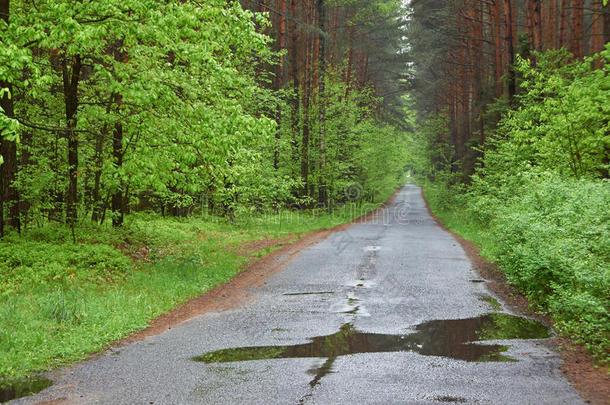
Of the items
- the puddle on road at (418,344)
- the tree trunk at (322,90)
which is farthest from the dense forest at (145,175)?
the tree trunk at (322,90)

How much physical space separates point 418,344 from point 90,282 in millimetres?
6632

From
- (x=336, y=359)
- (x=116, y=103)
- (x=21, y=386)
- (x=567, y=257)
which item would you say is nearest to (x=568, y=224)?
(x=567, y=257)

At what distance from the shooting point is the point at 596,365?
5512 millimetres

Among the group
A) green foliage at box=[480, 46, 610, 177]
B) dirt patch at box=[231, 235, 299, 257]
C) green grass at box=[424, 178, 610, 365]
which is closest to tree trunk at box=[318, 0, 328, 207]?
dirt patch at box=[231, 235, 299, 257]

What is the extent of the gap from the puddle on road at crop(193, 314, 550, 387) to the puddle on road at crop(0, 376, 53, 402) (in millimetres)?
1755

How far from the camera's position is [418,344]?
6.46 meters

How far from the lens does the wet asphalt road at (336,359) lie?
488 centimetres

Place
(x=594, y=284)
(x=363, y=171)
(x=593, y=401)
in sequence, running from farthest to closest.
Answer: (x=363, y=171) → (x=594, y=284) → (x=593, y=401)

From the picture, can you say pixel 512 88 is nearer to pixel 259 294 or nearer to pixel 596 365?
pixel 259 294

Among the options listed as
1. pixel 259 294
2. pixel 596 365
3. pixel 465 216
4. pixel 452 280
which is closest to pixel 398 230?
pixel 465 216

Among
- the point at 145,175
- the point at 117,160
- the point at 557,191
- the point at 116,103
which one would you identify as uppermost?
the point at 116,103

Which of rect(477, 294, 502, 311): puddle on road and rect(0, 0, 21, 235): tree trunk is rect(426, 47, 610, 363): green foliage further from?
rect(0, 0, 21, 235): tree trunk

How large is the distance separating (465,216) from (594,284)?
2009cm

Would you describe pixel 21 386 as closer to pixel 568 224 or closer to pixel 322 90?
pixel 568 224
